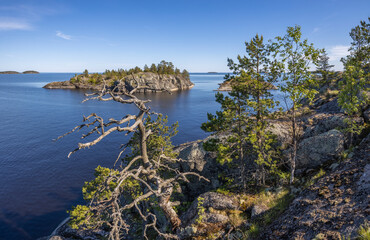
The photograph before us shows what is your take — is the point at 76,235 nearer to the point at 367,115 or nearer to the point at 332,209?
the point at 332,209

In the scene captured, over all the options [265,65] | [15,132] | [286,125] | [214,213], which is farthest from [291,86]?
[15,132]

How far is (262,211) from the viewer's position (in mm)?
13125

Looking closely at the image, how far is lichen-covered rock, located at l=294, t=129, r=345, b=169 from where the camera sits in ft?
57.6

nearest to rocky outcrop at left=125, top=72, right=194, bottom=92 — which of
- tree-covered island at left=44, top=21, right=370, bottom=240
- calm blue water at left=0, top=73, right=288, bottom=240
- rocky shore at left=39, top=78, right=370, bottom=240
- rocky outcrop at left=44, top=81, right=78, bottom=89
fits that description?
rocky outcrop at left=44, top=81, right=78, bottom=89

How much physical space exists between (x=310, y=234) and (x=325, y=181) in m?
4.65

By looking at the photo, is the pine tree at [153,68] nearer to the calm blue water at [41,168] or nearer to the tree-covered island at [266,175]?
the calm blue water at [41,168]

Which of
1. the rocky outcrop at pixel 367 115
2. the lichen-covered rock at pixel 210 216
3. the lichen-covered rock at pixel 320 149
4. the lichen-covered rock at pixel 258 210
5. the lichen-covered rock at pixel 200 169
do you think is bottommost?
the lichen-covered rock at pixel 200 169

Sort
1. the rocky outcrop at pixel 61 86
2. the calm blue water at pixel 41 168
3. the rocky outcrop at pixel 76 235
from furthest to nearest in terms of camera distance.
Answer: the rocky outcrop at pixel 61 86, the calm blue water at pixel 41 168, the rocky outcrop at pixel 76 235

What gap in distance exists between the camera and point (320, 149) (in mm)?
18062

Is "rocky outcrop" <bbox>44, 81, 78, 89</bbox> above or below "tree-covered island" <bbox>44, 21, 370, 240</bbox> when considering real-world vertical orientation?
above

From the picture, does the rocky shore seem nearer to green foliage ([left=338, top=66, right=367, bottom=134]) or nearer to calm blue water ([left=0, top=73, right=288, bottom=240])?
green foliage ([left=338, top=66, right=367, bottom=134])

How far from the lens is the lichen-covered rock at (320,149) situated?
17.5 m

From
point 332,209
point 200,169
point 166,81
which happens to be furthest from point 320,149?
point 166,81

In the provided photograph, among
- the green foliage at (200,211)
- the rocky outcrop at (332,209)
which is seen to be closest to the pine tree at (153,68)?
the green foliage at (200,211)
